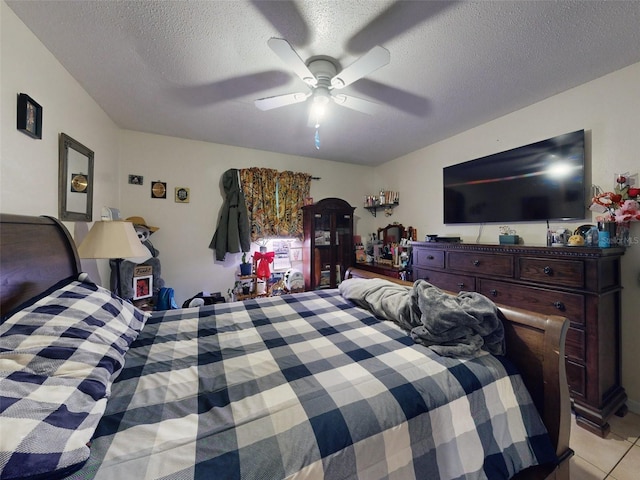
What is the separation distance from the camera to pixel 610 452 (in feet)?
4.62

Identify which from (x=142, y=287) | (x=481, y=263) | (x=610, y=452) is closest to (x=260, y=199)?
(x=142, y=287)

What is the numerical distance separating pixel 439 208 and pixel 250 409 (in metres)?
2.98

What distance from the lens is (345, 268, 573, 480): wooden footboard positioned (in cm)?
96

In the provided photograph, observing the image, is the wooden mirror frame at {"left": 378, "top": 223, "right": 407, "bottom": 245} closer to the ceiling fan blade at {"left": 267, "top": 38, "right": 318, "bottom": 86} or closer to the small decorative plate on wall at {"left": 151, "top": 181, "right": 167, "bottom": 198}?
the ceiling fan blade at {"left": 267, "top": 38, "right": 318, "bottom": 86}

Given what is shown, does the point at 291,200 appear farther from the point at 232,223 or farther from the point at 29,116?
the point at 29,116

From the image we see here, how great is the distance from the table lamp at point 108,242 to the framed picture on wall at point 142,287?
860 mm

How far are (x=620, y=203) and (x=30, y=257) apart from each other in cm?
336

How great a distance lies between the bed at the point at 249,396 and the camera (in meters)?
0.59

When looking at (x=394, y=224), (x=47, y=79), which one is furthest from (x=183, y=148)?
(x=394, y=224)

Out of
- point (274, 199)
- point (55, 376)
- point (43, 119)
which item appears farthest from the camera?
point (274, 199)

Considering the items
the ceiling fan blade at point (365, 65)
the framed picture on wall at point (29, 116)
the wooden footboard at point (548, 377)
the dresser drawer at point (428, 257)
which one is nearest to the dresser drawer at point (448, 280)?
the dresser drawer at point (428, 257)

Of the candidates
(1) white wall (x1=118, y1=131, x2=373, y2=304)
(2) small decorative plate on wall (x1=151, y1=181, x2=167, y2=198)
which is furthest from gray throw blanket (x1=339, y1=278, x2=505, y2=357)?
(2) small decorative plate on wall (x1=151, y1=181, x2=167, y2=198)

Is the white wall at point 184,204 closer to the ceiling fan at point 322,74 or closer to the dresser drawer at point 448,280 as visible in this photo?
the ceiling fan at point 322,74

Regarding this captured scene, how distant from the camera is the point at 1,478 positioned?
47 cm
